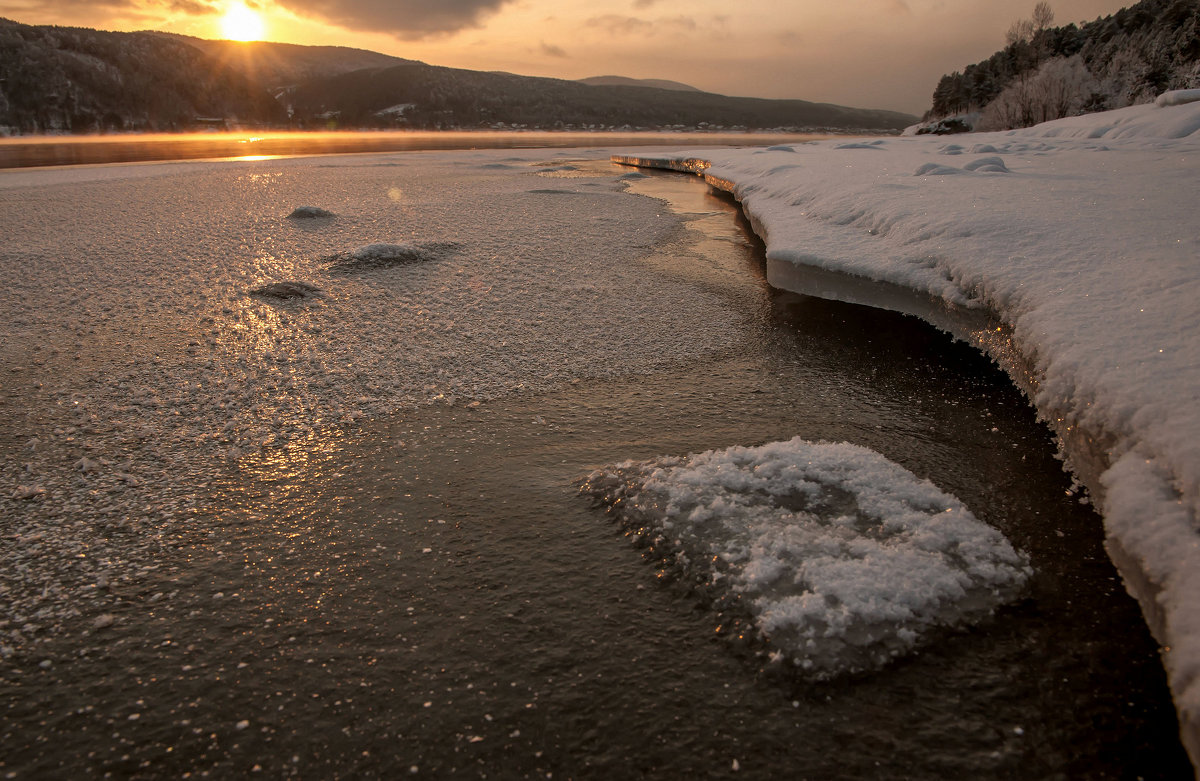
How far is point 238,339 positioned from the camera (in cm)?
305

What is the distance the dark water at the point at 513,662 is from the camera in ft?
3.63

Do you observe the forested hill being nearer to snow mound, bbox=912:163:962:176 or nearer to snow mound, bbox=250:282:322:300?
snow mound, bbox=912:163:962:176

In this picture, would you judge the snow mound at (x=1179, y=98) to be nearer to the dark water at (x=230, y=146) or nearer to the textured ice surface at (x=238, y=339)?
the textured ice surface at (x=238, y=339)

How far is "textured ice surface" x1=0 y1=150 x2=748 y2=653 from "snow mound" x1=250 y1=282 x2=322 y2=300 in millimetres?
15

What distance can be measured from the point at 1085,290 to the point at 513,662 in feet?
8.04

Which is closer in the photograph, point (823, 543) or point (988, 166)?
point (823, 543)

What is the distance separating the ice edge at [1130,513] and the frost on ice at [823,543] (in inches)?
8.9

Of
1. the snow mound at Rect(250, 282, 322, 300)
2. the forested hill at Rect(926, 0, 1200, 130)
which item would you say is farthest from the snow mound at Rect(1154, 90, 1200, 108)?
the snow mound at Rect(250, 282, 322, 300)

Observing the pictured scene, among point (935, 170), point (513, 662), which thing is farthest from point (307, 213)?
point (513, 662)

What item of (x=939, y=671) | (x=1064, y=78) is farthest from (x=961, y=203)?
(x=1064, y=78)

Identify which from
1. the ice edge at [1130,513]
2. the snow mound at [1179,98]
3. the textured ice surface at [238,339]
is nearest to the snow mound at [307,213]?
the textured ice surface at [238,339]

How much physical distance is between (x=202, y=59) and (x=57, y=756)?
86185 mm

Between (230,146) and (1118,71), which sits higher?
(1118,71)

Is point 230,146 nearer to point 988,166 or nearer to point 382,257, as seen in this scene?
point 382,257
